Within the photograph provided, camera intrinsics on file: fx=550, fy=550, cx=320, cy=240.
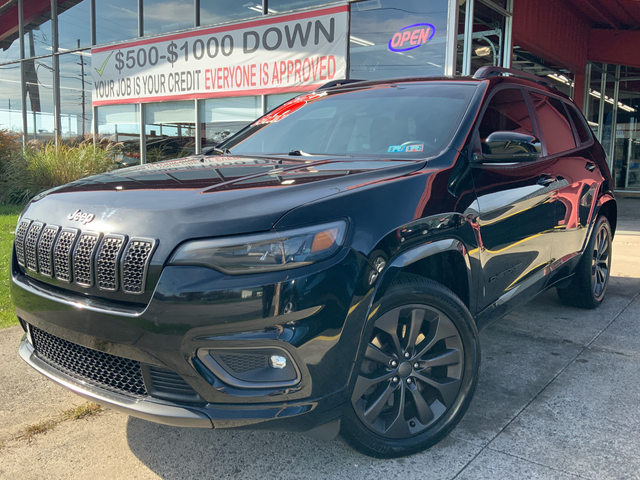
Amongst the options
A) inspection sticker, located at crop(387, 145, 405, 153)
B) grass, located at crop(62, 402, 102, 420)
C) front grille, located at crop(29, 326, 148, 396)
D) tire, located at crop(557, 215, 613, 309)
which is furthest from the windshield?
tire, located at crop(557, 215, 613, 309)

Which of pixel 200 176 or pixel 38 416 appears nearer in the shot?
pixel 200 176

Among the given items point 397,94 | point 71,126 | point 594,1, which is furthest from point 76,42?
point 397,94

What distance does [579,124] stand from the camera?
4.52 m

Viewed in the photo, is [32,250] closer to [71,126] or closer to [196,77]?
[196,77]

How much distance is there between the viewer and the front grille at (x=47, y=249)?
7.16 feet

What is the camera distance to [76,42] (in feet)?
48.2

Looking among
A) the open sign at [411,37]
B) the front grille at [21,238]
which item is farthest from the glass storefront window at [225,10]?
the front grille at [21,238]

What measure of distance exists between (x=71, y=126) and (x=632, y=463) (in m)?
15.8

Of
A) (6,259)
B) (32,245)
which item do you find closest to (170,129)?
(6,259)

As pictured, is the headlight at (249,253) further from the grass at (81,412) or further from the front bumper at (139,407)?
the grass at (81,412)

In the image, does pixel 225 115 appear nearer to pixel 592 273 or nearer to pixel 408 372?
pixel 592 273

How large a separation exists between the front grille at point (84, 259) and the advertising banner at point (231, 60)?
770cm

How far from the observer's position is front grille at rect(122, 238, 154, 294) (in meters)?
1.89

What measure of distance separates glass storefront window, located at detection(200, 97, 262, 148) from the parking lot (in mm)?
7869
